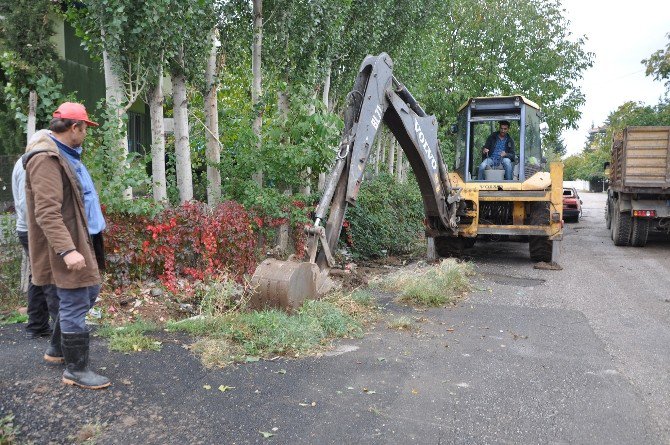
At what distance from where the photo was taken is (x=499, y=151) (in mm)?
10383

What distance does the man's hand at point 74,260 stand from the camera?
3.71m

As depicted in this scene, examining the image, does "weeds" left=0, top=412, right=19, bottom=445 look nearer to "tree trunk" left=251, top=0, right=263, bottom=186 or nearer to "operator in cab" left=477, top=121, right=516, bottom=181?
"tree trunk" left=251, top=0, right=263, bottom=186

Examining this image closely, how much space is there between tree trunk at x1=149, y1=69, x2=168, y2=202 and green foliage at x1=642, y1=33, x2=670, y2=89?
2480 cm

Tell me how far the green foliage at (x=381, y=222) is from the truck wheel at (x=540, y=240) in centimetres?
249

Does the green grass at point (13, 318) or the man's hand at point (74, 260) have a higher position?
the man's hand at point (74, 260)

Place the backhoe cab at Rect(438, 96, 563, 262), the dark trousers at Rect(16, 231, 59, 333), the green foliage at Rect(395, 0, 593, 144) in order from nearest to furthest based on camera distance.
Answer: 1. the dark trousers at Rect(16, 231, 59, 333)
2. the backhoe cab at Rect(438, 96, 563, 262)
3. the green foliage at Rect(395, 0, 593, 144)

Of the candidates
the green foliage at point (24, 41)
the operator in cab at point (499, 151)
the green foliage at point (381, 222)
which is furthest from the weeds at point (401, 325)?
the green foliage at point (24, 41)

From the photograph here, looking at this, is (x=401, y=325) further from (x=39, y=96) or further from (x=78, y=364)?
(x=39, y=96)

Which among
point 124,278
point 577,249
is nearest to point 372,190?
point 577,249

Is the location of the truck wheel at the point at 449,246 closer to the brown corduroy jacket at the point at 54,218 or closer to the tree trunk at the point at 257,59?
the tree trunk at the point at 257,59

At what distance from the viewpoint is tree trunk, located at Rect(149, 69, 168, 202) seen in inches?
291

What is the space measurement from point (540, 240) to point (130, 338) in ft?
24.8

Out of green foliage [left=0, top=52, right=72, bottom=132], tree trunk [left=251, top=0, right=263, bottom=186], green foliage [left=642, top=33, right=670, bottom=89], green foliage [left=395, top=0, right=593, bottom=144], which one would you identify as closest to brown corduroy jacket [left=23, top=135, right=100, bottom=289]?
green foliage [left=0, top=52, right=72, bottom=132]

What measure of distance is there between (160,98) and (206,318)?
3.66m
